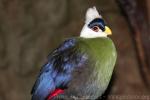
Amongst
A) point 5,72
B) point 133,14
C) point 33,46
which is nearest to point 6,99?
point 5,72

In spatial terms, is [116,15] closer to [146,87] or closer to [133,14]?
[133,14]

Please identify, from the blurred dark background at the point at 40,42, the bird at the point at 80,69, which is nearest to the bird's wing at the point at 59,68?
the bird at the point at 80,69

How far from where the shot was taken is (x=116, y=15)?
2.36m

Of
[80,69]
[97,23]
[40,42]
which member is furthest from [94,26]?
[40,42]

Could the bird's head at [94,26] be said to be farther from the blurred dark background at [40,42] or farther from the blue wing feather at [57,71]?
the blurred dark background at [40,42]

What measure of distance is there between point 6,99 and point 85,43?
118 cm

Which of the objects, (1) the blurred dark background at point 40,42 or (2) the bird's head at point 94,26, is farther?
(1) the blurred dark background at point 40,42

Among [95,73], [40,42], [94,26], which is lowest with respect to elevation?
[40,42]

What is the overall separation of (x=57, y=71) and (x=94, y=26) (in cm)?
20

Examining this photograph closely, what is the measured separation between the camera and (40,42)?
2291 millimetres

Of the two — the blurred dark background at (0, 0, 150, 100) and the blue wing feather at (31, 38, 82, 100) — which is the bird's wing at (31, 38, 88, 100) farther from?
the blurred dark background at (0, 0, 150, 100)

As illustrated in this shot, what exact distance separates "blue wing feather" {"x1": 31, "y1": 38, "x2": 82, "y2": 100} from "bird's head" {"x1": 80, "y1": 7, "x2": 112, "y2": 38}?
0.21 feet

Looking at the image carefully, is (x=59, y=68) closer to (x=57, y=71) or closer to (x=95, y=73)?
(x=57, y=71)

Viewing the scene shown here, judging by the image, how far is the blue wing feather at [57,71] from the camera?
1.21m
